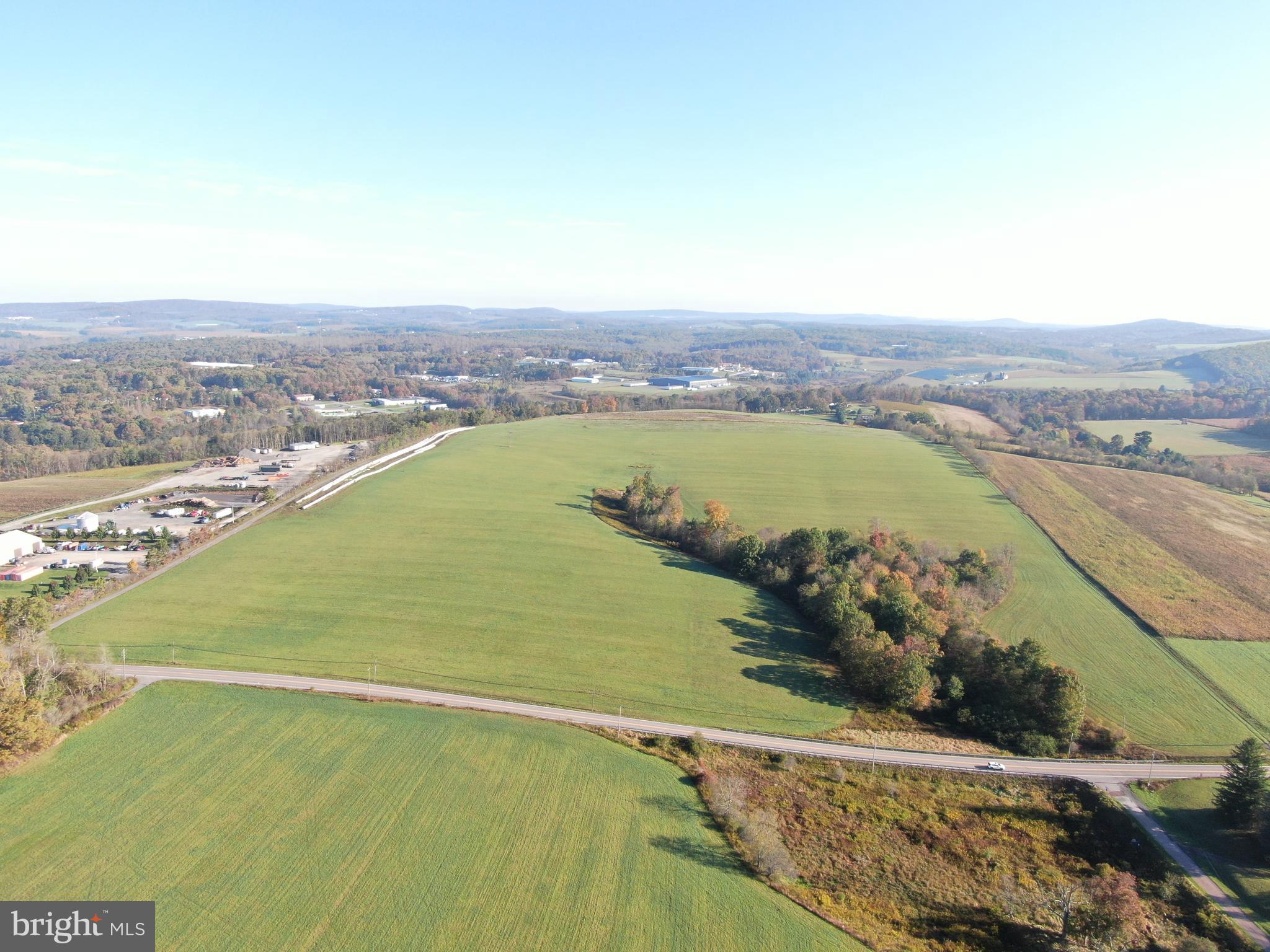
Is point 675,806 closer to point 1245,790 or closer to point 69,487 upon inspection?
point 1245,790

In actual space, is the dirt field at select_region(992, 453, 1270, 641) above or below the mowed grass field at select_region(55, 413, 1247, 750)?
above

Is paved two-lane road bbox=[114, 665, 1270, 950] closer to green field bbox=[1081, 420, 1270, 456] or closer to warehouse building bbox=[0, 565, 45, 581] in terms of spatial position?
warehouse building bbox=[0, 565, 45, 581]

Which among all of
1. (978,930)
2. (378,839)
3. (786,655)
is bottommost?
(978,930)

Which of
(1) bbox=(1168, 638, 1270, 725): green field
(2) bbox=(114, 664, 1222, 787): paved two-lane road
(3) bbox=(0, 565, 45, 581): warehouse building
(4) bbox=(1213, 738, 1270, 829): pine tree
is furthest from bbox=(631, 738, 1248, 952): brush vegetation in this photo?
(3) bbox=(0, 565, 45, 581): warehouse building

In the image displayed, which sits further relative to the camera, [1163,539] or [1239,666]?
[1163,539]

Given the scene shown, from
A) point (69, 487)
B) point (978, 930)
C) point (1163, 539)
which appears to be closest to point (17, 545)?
point (69, 487)

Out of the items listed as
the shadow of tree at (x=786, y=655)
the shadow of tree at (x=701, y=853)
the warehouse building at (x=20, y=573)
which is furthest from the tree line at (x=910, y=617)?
the warehouse building at (x=20, y=573)
